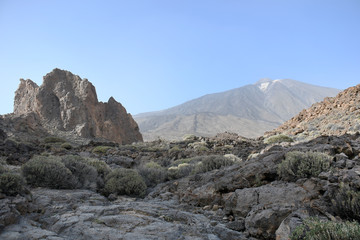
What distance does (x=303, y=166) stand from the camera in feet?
20.7

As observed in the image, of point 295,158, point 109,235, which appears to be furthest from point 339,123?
point 109,235

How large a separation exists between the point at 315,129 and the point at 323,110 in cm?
548

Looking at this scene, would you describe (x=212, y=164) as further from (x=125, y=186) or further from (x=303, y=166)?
(x=303, y=166)

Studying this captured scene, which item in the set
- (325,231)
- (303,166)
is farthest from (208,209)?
(325,231)

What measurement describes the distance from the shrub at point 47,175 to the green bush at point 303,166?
6099mm

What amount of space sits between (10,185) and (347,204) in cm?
655

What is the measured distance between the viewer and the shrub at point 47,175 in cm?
768

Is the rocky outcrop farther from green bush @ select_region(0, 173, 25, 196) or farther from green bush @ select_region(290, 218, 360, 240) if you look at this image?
green bush @ select_region(290, 218, 360, 240)

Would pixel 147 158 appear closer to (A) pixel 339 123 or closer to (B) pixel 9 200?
Result: (B) pixel 9 200

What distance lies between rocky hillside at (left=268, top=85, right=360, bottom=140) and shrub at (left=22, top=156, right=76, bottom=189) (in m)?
18.4

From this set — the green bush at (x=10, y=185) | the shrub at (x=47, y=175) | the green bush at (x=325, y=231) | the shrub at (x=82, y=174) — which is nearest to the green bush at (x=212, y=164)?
the shrub at (x=82, y=174)

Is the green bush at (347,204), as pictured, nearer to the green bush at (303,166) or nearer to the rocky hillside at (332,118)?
the green bush at (303,166)

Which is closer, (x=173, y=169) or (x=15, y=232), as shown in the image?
(x=15, y=232)

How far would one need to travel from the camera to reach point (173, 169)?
38.5 ft
